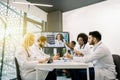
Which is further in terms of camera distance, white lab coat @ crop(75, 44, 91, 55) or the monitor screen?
the monitor screen

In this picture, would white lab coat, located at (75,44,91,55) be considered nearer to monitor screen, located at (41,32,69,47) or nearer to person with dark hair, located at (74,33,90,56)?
person with dark hair, located at (74,33,90,56)

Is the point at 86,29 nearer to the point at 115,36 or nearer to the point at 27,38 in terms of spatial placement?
the point at 115,36

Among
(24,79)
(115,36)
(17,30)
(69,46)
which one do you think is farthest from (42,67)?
(115,36)

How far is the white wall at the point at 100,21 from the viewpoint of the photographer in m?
4.18

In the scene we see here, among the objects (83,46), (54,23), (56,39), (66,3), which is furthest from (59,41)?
(83,46)

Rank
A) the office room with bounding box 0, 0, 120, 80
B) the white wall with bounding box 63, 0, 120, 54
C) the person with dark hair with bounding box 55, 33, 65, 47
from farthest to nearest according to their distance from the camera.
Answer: the person with dark hair with bounding box 55, 33, 65, 47 < the white wall with bounding box 63, 0, 120, 54 < the office room with bounding box 0, 0, 120, 80

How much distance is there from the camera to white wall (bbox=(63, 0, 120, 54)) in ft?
13.7

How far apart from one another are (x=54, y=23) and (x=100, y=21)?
1.74m

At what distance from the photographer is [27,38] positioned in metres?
2.17

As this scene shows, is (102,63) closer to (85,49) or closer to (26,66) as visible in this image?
(85,49)

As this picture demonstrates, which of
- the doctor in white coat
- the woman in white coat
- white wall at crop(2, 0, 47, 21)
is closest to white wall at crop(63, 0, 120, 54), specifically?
white wall at crop(2, 0, 47, 21)

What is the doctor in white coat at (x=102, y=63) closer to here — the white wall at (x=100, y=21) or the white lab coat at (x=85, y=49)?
the white lab coat at (x=85, y=49)

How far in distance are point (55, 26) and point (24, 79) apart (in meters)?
3.53

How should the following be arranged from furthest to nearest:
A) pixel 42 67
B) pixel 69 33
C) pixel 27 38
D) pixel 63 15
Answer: pixel 63 15
pixel 69 33
pixel 27 38
pixel 42 67
